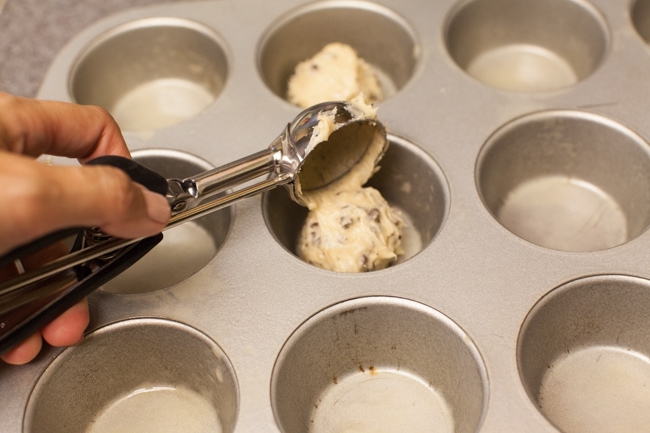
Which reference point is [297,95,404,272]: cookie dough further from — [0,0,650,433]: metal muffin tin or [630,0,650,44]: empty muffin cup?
[630,0,650,44]: empty muffin cup

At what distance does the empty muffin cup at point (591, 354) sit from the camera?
998 mm

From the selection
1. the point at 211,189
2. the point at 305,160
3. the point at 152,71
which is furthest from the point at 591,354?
the point at 152,71

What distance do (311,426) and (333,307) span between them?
19cm

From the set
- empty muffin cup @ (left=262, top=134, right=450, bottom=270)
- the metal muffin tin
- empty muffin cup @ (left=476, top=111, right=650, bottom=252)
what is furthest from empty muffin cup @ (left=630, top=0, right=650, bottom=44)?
empty muffin cup @ (left=262, top=134, right=450, bottom=270)

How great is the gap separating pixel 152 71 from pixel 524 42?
3.02 feet

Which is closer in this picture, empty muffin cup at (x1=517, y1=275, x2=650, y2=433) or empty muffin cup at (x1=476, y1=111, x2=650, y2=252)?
empty muffin cup at (x1=517, y1=275, x2=650, y2=433)

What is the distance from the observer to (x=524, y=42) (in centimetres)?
162

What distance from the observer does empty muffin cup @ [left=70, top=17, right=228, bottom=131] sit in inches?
58.2

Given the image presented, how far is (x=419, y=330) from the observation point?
1021 millimetres

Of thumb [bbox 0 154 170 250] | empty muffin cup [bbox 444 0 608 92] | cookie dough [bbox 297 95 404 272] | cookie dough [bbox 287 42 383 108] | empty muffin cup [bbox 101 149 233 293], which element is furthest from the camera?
empty muffin cup [bbox 444 0 608 92]

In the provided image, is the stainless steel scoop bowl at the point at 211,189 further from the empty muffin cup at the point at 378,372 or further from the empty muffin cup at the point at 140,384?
the empty muffin cup at the point at 378,372

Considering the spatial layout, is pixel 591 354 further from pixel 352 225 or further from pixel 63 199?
pixel 63 199

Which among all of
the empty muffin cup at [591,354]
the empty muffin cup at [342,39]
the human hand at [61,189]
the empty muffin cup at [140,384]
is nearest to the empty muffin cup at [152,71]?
the empty muffin cup at [342,39]

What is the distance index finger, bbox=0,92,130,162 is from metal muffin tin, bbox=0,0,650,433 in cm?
22
